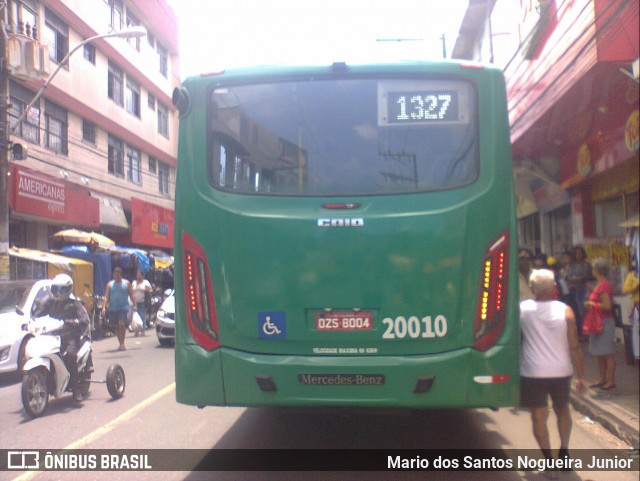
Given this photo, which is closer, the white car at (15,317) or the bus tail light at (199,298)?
the bus tail light at (199,298)

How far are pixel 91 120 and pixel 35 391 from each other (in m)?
21.4

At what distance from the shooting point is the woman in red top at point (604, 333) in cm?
812

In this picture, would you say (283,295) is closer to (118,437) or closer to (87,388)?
(118,437)

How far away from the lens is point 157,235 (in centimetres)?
3312

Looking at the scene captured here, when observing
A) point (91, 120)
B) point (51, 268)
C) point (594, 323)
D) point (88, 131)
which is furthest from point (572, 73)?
point (91, 120)

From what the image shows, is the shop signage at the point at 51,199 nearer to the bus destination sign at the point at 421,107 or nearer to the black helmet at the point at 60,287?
the black helmet at the point at 60,287

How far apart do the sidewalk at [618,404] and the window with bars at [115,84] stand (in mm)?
23829

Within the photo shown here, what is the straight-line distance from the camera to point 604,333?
8.09m

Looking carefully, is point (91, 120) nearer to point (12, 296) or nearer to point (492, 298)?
point (12, 296)

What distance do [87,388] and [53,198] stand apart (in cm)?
1425

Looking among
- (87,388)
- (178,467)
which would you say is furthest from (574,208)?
(178,467)

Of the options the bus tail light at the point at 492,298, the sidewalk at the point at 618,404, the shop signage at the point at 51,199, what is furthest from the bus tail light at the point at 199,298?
the shop signage at the point at 51,199

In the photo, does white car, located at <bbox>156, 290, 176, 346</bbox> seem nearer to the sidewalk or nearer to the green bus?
the sidewalk

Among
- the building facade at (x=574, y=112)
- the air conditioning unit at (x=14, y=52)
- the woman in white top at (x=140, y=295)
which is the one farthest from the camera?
the woman in white top at (x=140, y=295)
